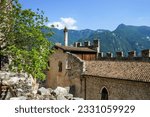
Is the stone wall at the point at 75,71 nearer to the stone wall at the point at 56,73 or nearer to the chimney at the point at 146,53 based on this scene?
the stone wall at the point at 56,73

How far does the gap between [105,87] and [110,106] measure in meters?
19.5

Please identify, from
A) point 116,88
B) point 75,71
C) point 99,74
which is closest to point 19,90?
point 116,88

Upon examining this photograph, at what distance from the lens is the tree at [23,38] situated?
19.1 metres

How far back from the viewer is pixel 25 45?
20609 mm

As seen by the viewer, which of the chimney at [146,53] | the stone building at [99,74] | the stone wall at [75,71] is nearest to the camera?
the stone building at [99,74]

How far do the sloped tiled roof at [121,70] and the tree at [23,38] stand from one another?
7.80m

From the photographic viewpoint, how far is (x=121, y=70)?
26859 millimetres

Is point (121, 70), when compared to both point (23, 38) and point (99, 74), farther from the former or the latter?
point (23, 38)

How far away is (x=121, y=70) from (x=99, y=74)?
7.70ft

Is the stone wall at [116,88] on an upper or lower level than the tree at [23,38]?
lower

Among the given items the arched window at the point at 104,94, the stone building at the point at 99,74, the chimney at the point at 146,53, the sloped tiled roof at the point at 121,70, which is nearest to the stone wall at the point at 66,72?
the stone building at the point at 99,74

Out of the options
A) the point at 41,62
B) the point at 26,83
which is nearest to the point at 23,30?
the point at 41,62

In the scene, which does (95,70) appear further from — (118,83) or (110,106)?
(110,106)

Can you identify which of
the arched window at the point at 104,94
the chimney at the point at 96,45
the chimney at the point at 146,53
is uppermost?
the chimney at the point at 96,45
